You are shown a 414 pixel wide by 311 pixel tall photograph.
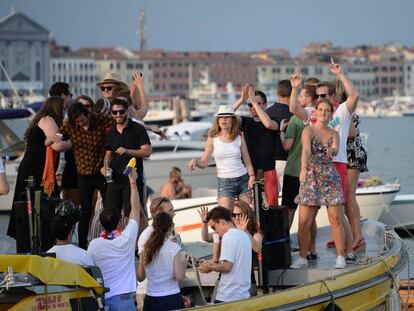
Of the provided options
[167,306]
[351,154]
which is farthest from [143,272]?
[351,154]

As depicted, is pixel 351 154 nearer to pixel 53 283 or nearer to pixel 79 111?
pixel 79 111

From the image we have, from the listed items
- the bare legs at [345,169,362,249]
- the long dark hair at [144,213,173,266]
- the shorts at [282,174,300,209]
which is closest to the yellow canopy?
the long dark hair at [144,213,173,266]

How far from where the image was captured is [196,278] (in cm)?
1080

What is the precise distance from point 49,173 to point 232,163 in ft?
5.30

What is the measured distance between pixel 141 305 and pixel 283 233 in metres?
A: 1.45

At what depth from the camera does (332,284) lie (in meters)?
10.2

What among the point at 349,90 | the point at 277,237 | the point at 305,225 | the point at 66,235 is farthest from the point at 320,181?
the point at 66,235

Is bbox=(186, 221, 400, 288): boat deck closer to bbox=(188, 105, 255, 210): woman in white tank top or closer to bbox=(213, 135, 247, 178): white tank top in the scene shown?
bbox=(188, 105, 255, 210): woman in white tank top

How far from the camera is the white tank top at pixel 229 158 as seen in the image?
11.7m

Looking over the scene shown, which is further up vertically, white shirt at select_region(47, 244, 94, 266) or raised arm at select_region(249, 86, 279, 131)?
raised arm at select_region(249, 86, 279, 131)

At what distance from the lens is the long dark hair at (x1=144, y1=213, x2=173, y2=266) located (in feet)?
31.4

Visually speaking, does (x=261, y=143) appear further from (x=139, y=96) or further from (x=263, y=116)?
(x=139, y=96)

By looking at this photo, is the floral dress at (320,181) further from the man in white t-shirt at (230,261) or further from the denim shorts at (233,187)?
the man in white t-shirt at (230,261)

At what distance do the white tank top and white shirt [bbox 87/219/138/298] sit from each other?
7.81 feet
